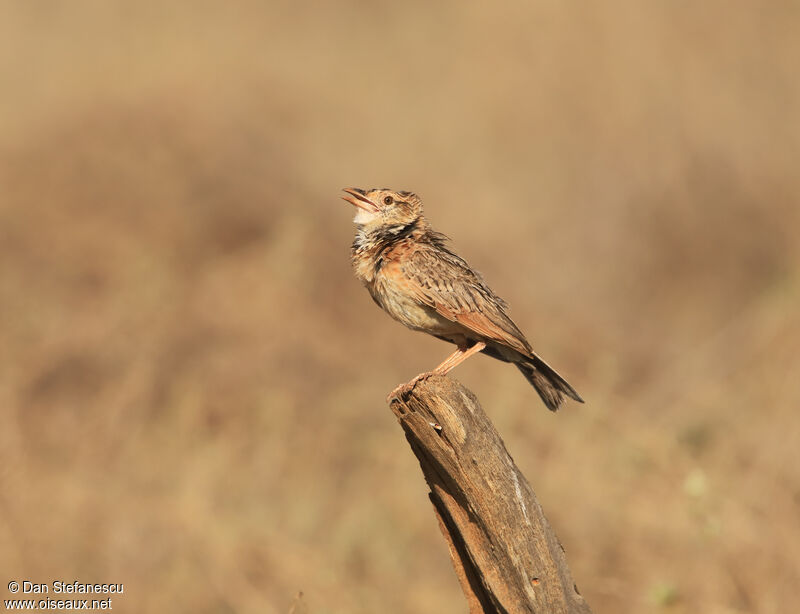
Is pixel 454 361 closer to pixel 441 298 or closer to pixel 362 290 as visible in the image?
pixel 441 298

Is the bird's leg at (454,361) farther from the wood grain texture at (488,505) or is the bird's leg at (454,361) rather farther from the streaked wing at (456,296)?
the wood grain texture at (488,505)

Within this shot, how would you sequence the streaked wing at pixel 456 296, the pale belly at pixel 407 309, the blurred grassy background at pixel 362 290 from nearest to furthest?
the streaked wing at pixel 456 296 → the pale belly at pixel 407 309 → the blurred grassy background at pixel 362 290

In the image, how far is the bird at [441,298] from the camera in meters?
6.15

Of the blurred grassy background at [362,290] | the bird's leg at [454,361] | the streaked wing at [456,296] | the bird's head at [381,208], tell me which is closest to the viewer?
the bird's leg at [454,361]

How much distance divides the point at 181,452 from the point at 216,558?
4.97 feet

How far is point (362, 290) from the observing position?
15.6 meters

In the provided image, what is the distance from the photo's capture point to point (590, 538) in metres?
10.1

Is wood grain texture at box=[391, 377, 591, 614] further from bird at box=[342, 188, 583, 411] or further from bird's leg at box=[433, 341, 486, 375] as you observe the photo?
bird's leg at box=[433, 341, 486, 375]

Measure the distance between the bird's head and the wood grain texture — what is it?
6.88 feet

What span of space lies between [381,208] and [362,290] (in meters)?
8.74

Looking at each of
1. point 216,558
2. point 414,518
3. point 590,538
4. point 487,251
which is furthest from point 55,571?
point 487,251

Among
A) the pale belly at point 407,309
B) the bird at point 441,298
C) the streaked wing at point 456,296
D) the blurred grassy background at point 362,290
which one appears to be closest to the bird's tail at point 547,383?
the bird at point 441,298

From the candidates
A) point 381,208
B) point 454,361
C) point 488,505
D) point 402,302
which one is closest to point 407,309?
point 402,302

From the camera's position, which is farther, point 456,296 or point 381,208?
point 381,208
